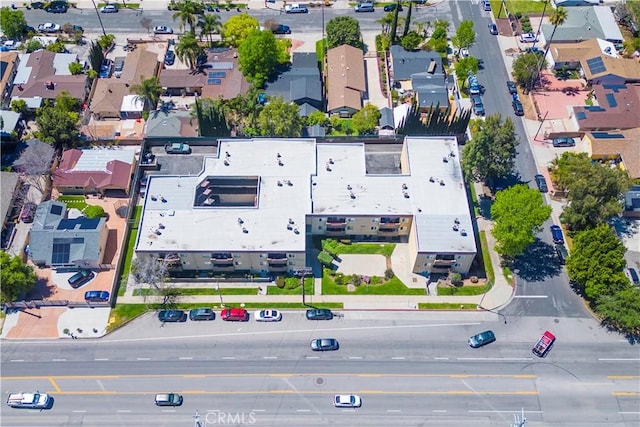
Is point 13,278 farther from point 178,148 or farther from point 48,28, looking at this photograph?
point 48,28

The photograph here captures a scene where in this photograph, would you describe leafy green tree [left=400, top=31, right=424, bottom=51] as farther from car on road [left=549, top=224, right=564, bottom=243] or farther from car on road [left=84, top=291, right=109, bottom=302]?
car on road [left=84, top=291, right=109, bottom=302]

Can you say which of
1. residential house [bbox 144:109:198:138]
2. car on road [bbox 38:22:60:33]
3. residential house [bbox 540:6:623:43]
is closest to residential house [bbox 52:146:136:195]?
residential house [bbox 144:109:198:138]

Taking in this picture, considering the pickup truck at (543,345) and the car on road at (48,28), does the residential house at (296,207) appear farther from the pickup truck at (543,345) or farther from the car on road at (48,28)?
the car on road at (48,28)

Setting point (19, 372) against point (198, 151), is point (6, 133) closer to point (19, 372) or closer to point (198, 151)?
point (198, 151)

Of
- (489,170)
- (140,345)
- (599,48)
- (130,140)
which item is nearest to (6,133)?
(130,140)

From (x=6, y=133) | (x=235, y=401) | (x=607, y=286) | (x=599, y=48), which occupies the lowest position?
(x=235, y=401)

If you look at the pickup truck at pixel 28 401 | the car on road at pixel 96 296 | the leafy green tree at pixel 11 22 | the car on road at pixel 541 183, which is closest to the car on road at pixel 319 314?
the car on road at pixel 96 296
